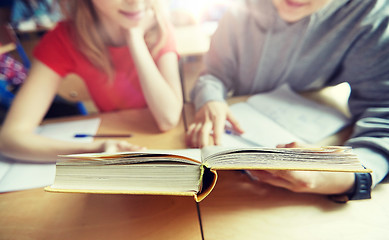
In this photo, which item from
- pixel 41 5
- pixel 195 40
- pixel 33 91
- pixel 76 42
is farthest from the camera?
pixel 41 5

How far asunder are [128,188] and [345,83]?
28.6 inches

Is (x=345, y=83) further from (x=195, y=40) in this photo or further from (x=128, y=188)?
(x=195, y=40)

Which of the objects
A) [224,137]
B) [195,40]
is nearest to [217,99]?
[224,137]

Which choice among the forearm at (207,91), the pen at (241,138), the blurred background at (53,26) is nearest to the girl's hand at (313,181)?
the pen at (241,138)

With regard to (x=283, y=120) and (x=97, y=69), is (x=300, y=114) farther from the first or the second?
(x=97, y=69)

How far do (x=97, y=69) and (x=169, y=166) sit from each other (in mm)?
670

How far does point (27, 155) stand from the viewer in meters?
0.52

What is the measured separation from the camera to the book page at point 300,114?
1.79ft

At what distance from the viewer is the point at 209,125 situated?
21.2 inches

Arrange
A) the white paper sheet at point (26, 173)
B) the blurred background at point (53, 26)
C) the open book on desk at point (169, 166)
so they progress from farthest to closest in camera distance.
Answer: the blurred background at point (53, 26) → the white paper sheet at point (26, 173) → the open book on desk at point (169, 166)

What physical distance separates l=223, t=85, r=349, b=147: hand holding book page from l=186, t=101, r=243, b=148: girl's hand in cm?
3

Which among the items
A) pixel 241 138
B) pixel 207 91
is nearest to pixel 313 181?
pixel 241 138

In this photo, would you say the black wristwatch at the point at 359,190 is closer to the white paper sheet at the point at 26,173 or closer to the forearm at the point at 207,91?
the forearm at the point at 207,91

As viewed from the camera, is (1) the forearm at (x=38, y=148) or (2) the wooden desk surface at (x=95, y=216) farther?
(1) the forearm at (x=38, y=148)
